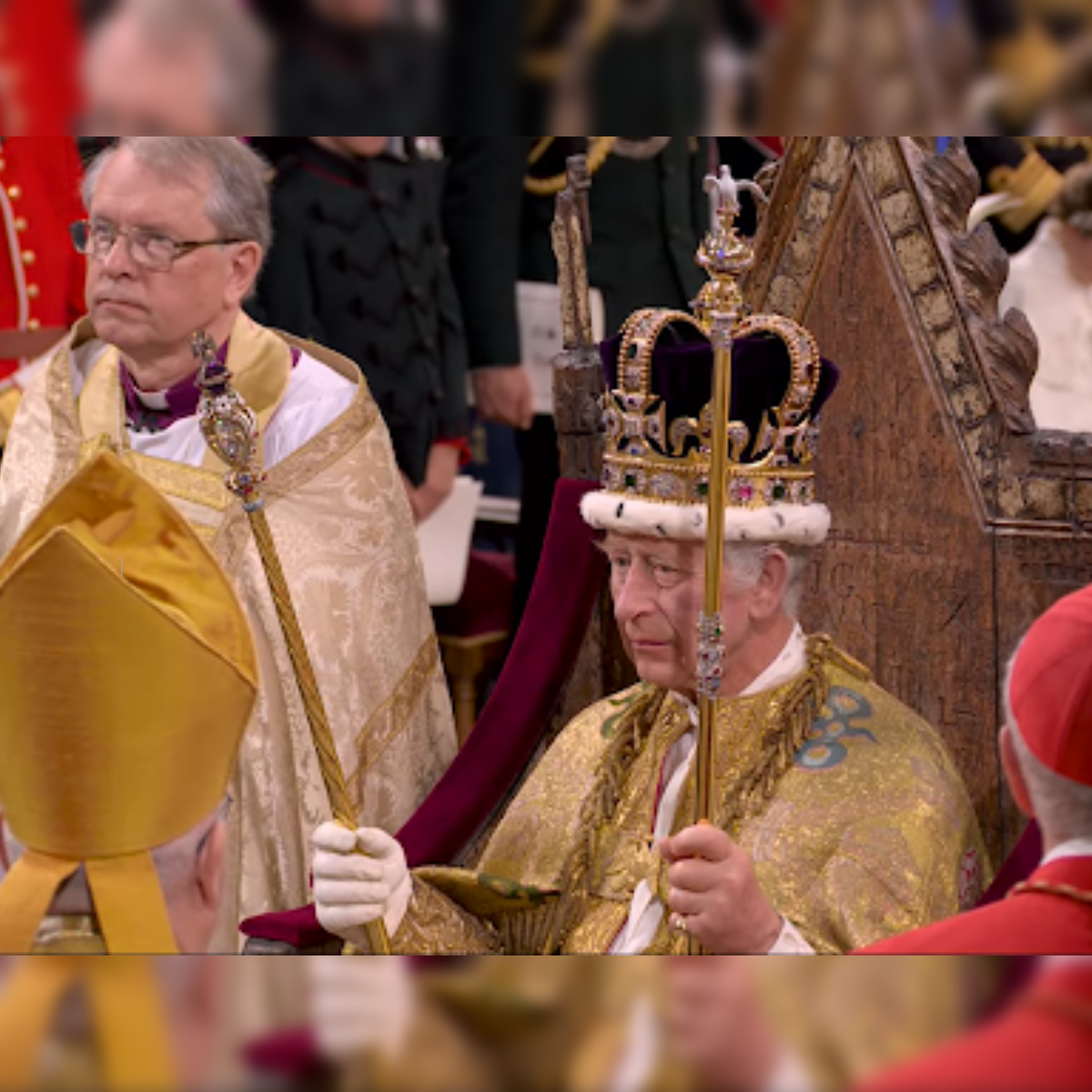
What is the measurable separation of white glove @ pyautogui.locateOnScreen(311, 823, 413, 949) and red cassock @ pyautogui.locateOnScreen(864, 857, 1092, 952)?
77cm

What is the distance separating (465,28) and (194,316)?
0.98 m

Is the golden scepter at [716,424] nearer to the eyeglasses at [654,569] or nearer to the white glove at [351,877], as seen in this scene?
the eyeglasses at [654,569]

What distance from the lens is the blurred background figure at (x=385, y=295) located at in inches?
101

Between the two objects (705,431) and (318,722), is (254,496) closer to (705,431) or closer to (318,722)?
Result: (318,722)

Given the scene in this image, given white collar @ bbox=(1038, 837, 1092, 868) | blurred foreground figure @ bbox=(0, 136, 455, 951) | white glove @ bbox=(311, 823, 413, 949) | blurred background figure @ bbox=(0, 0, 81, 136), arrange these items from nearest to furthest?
blurred background figure @ bbox=(0, 0, 81, 136) < white collar @ bbox=(1038, 837, 1092, 868) < white glove @ bbox=(311, 823, 413, 949) < blurred foreground figure @ bbox=(0, 136, 455, 951)

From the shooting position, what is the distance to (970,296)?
2553mm

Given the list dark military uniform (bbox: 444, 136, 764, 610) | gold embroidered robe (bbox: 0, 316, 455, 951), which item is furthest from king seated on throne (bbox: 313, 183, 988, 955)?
gold embroidered robe (bbox: 0, 316, 455, 951)

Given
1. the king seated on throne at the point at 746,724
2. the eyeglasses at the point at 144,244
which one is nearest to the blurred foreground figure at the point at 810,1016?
the king seated on throne at the point at 746,724

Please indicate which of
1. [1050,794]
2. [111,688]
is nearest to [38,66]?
[111,688]

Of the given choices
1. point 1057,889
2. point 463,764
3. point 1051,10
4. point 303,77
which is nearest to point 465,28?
point 303,77

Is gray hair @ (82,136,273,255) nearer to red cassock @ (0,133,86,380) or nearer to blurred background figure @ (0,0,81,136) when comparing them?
red cassock @ (0,133,86,380)

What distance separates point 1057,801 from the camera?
74.0 inches

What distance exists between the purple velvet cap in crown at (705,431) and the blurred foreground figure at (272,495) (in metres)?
0.39

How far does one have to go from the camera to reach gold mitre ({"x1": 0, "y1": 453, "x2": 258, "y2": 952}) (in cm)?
183
